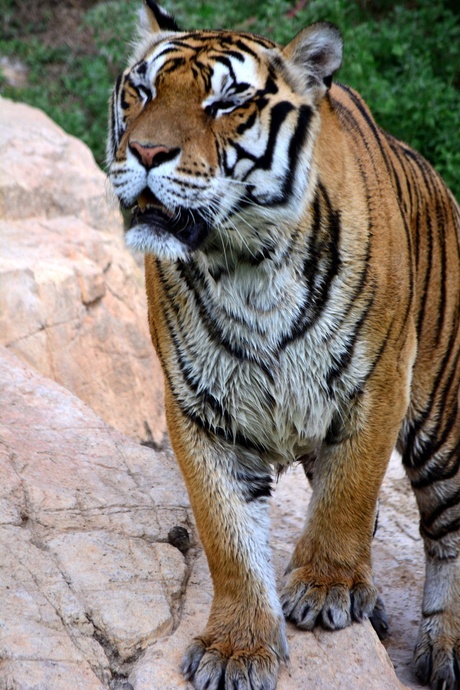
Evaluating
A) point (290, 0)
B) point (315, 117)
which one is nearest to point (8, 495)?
point (315, 117)

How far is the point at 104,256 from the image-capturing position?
5156 mm

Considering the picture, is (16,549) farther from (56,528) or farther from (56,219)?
(56,219)

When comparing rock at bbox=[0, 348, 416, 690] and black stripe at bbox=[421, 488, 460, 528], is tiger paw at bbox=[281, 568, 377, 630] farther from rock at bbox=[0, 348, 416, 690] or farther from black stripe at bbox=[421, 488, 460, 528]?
black stripe at bbox=[421, 488, 460, 528]

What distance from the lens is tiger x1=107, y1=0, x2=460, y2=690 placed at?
2.58 m

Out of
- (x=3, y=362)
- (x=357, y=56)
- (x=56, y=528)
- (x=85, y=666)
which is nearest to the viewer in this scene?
(x=85, y=666)

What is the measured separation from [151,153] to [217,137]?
218 millimetres

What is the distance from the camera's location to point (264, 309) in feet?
9.04

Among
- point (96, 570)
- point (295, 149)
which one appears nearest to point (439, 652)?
point (96, 570)

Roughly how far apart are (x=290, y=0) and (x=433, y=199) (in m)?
4.91

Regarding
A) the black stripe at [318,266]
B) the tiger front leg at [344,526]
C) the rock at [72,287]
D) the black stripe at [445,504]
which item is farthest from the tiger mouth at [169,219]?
the rock at [72,287]

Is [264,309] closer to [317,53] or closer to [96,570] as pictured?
[317,53]

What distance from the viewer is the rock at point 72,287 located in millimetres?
4496

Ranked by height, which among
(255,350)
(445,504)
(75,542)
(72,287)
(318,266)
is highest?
(318,266)

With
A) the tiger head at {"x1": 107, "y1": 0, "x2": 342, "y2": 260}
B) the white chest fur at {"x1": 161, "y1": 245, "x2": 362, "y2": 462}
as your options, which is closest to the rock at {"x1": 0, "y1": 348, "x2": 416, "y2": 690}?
the white chest fur at {"x1": 161, "y1": 245, "x2": 362, "y2": 462}
